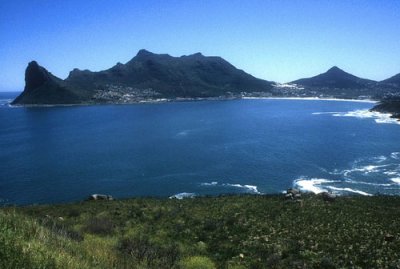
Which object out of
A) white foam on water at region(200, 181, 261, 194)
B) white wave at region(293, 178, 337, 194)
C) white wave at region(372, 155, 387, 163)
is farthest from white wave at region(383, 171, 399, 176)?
white foam on water at region(200, 181, 261, 194)

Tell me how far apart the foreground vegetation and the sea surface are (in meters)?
19.5

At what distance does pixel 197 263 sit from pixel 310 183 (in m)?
42.6

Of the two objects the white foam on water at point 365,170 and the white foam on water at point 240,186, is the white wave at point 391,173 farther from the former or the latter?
the white foam on water at point 240,186

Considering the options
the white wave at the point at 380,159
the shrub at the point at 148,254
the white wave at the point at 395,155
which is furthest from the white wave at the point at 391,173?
the shrub at the point at 148,254

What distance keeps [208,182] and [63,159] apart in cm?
3560

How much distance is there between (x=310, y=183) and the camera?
5656 cm

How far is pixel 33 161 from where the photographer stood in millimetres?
76875

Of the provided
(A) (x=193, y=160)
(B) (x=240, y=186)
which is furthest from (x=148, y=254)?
(A) (x=193, y=160)

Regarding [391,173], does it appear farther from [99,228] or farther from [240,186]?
[99,228]

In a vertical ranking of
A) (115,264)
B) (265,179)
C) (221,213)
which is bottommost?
(265,179)

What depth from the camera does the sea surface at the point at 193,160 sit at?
55344mm

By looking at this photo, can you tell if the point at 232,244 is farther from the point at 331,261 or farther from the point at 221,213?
the point at 221,213

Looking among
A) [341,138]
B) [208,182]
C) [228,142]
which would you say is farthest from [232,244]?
[341,138]

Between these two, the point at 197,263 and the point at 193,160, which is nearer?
the point at 197,263
